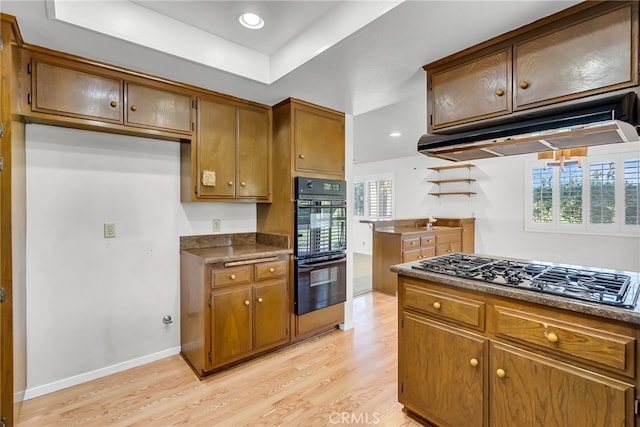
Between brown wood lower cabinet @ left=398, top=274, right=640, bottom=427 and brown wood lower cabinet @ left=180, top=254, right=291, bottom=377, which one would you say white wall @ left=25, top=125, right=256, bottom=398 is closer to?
brown wood lower cabinet @ left=180, top=254, right=291, bottom=377

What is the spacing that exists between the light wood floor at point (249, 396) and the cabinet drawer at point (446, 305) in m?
0.74

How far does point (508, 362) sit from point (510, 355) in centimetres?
4

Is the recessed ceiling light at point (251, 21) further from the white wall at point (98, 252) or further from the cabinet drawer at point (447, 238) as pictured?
the cabinet drawer at point (447, 238)

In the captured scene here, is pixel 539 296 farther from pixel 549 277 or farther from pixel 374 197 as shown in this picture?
pixel 374 197

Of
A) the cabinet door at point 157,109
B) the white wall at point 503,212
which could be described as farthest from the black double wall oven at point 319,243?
the white wall at point 503,212

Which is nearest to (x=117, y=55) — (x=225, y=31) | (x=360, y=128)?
(x=225, y=31)

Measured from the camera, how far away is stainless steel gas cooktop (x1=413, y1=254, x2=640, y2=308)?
4.24 feet

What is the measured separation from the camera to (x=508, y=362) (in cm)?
145

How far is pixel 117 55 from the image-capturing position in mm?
1972

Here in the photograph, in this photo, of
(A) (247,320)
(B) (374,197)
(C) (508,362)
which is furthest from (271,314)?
(B) (374,197)

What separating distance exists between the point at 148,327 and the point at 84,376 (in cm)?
50

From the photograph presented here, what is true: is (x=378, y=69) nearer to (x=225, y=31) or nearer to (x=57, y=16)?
(x=225, y=31)

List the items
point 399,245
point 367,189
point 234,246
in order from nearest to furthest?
point 234,246
point 399,245
point 367,189

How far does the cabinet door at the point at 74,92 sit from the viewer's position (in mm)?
1906
